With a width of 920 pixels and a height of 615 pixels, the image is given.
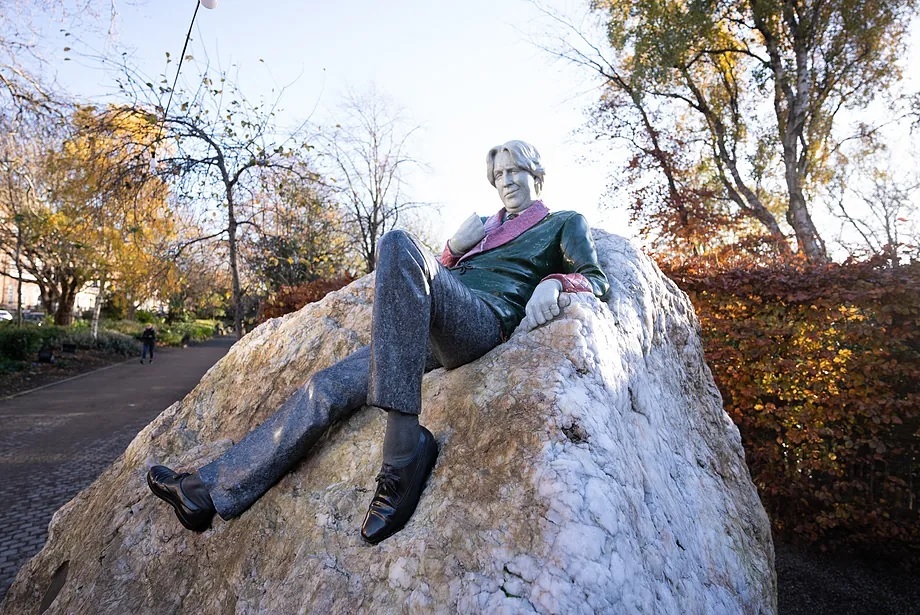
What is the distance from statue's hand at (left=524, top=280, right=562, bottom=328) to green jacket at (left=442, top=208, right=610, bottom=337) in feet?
0.67

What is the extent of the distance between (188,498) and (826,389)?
4.75m

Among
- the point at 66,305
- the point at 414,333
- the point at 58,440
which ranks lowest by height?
the point at 58,440

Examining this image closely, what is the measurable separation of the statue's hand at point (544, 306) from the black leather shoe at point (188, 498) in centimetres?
160

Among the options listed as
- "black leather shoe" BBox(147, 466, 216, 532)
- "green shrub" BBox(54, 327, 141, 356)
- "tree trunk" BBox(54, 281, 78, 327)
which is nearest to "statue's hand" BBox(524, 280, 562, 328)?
"black leather shoe" BBox(147, 466, 216, 532)

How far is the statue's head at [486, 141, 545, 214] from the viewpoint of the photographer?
3.09m

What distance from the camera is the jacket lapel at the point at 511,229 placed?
9.73 ft

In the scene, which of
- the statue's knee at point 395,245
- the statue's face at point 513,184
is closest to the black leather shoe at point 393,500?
the statue's knee at point 395,245

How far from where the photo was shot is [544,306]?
2285mm

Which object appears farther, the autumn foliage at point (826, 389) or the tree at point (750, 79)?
the tree at point (750, 79)

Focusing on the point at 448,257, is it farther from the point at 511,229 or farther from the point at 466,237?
the point at 511,229

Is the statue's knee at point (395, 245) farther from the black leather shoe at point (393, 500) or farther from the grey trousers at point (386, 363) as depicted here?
the black leather shoe at point (393, 500)

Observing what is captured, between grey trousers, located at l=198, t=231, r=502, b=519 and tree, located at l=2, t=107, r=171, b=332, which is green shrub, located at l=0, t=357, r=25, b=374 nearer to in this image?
tree, located at l=2, t=107, r=171, b=332

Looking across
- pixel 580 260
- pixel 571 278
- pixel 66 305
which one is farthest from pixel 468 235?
pixel 66 305

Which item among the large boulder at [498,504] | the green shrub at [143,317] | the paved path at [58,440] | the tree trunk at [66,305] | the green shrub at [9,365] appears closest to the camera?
the large boulder at [498,504]
